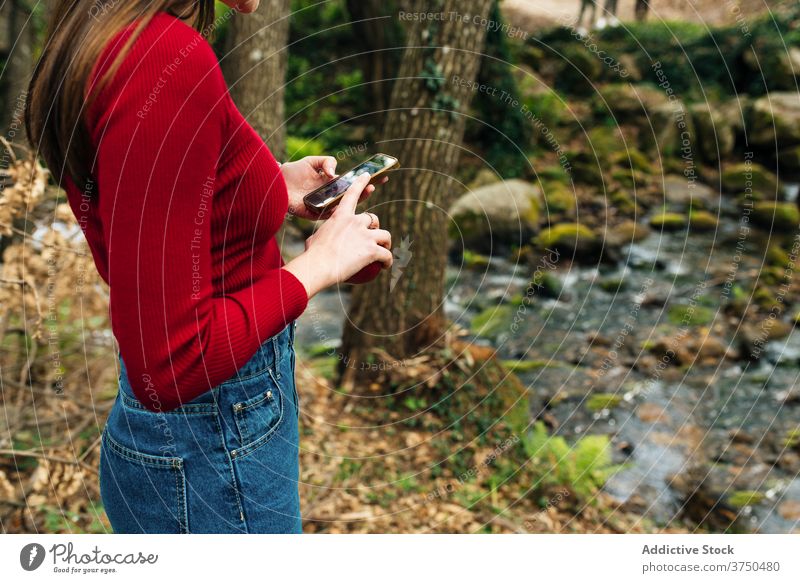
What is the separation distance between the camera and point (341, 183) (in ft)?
5.30

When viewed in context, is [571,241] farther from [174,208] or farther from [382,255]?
[174,208]

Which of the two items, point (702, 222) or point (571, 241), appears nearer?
point (571, 241)

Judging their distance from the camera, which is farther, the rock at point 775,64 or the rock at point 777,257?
the rock at point 775,64

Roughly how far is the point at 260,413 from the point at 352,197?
0.48 m

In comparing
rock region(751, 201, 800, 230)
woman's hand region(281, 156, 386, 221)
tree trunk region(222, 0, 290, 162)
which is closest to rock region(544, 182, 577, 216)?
rock region(751, 201, 800, 230)

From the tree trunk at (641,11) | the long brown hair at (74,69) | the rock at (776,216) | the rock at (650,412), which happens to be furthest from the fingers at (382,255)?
the tree trunk at (641,11)

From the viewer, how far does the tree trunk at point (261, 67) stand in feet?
14.8

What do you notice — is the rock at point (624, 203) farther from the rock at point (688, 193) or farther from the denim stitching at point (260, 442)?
the denim stitching at point (260, 442)

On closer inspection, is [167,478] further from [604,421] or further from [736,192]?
[736,192]

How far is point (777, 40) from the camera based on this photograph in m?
12.5

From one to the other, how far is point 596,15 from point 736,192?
8.06m

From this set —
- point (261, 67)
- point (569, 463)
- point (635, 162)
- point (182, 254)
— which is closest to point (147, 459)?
point (182, 254)

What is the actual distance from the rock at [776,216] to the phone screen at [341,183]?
30.6 feet

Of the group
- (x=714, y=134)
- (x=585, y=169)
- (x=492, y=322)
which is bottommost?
(x=492, y=322)
